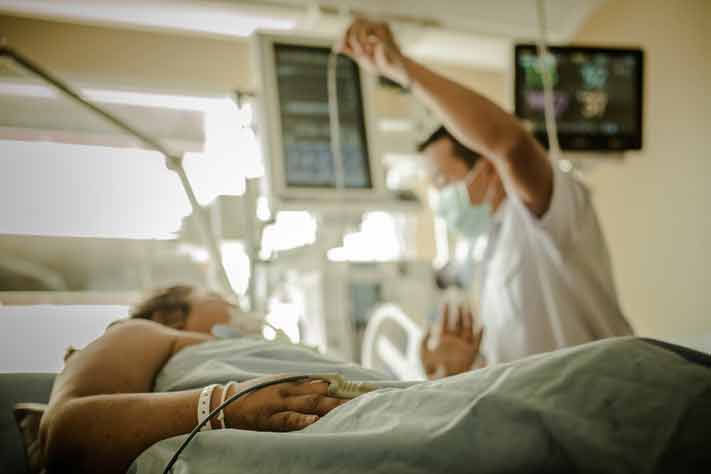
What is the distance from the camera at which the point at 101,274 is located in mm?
1191

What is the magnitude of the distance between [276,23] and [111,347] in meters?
2.61

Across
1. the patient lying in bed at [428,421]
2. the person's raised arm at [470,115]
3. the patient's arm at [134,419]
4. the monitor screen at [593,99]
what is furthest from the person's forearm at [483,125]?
the monitor screen at [593,99]

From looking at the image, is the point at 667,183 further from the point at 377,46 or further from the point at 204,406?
the point at 204,406

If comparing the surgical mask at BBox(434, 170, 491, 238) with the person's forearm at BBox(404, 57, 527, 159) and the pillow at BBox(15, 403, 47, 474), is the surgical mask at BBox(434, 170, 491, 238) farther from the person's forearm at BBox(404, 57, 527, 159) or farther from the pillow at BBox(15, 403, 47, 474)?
the pillow at BBox(15, 403, 47, 474)

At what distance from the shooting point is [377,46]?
1.38 metres

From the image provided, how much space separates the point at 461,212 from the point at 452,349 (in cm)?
56

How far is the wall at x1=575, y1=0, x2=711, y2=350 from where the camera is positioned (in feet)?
8.29

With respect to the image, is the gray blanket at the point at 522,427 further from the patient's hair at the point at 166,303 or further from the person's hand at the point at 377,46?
the person's hand at the point at 377,46

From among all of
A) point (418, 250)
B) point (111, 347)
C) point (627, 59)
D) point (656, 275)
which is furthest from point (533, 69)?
point (418, 250)

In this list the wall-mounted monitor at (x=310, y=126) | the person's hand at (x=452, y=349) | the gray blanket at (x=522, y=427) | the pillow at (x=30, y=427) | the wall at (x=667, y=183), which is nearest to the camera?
the gray blanket at (x=522, y=427)

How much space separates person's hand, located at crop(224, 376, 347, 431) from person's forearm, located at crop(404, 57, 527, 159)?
82cm

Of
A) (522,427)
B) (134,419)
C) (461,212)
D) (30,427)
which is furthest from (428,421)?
(461,212)

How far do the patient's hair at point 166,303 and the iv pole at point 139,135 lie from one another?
20 centimetres

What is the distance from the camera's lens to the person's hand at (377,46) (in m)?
1.35
